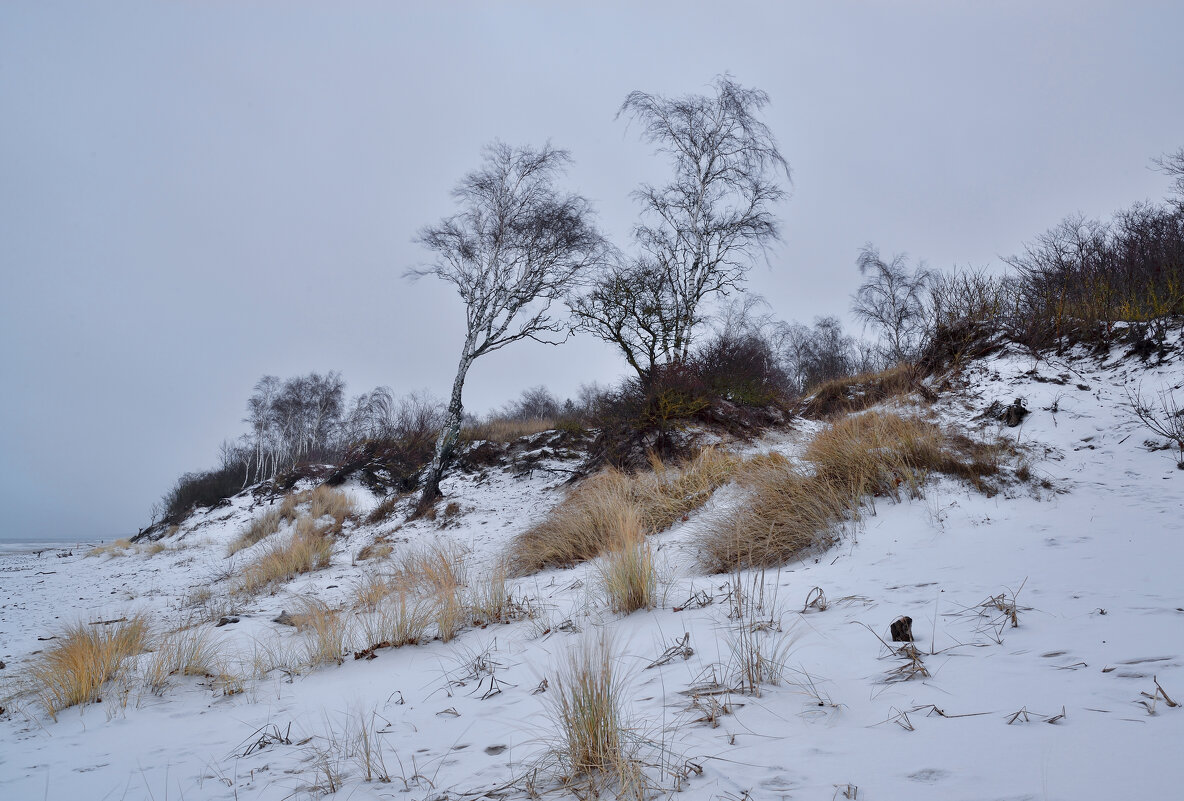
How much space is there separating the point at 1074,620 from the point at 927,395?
18.8 feet

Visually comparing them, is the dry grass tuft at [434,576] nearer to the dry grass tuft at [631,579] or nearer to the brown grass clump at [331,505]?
the dry grass tuft at [631,579]

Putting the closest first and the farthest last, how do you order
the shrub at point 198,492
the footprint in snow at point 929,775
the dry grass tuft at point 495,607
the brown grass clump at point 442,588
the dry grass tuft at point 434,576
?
1. the footprint in snow at point 929,775
2. the brown grass clump at point 442,588
3. the dry grass tuft at point 495,607
4. the dry grass tuft at point 434,576
5. the shrub at point 198,492

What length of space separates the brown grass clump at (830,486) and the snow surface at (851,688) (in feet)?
0.64

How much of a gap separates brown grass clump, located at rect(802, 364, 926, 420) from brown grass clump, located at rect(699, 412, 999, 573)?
316 cm

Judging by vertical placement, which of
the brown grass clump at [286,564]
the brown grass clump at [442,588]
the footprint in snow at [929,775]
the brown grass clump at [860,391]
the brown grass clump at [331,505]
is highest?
the brown grass clump at [860,391]

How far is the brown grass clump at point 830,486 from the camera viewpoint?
12.3 ft

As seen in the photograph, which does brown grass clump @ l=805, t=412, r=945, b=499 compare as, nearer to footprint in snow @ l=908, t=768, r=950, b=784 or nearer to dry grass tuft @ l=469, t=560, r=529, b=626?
dry grass tuft @ l=469, t=560, r=529, b=626

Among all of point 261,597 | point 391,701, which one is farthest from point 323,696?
point 261,597

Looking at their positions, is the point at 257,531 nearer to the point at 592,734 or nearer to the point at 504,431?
the point at 504,431

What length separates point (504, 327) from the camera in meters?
11.6

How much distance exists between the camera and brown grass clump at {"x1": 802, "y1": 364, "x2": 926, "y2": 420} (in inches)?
323

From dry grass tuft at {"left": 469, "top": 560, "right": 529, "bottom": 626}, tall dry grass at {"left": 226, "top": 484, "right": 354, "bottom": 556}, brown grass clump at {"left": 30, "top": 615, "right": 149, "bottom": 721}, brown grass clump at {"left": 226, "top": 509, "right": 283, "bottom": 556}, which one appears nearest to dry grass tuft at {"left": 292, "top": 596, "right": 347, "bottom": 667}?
dry grass tuft at {"left": 469, "top": 560, "right": 529, "bottom": 626}

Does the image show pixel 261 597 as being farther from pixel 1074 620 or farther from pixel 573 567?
pixel 1074 620

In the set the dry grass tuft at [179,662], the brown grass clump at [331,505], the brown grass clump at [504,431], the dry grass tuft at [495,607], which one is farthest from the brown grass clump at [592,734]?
the brown grass clump at [504,431]
